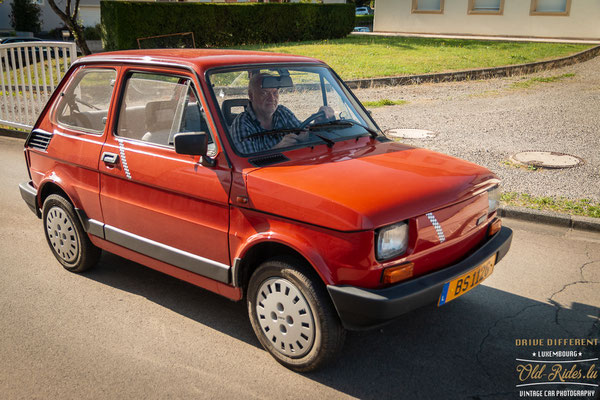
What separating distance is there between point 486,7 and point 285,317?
93.8ft

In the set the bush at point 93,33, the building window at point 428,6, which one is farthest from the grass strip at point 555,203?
the bush at point 93,33

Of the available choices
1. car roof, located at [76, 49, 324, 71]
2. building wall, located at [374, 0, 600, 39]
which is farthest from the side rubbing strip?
building wall, located at [374, 0, 600, 39]

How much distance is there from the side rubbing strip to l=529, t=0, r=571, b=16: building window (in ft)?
89.1

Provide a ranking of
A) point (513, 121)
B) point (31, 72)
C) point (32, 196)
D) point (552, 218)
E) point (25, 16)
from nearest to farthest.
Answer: point (32, 196) → point (552, 218) → point (31, 72) → point (513, 121) → point (25, 16)

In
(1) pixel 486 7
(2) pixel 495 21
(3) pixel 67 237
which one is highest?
(1) pixel 486 7

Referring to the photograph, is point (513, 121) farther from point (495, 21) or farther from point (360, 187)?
point (495, 21)

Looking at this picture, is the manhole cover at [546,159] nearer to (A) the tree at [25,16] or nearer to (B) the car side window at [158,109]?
(B) the car side window at [158,109]

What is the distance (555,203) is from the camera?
6.55 m

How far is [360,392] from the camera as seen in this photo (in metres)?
3.39

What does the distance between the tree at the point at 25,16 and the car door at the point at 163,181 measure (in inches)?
1612

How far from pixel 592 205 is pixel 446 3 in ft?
83.8

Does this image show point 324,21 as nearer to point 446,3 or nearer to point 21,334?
point 446,3

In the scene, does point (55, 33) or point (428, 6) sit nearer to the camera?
point (428, 6)

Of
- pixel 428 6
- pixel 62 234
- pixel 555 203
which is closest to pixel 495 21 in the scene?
pixel 428 6
